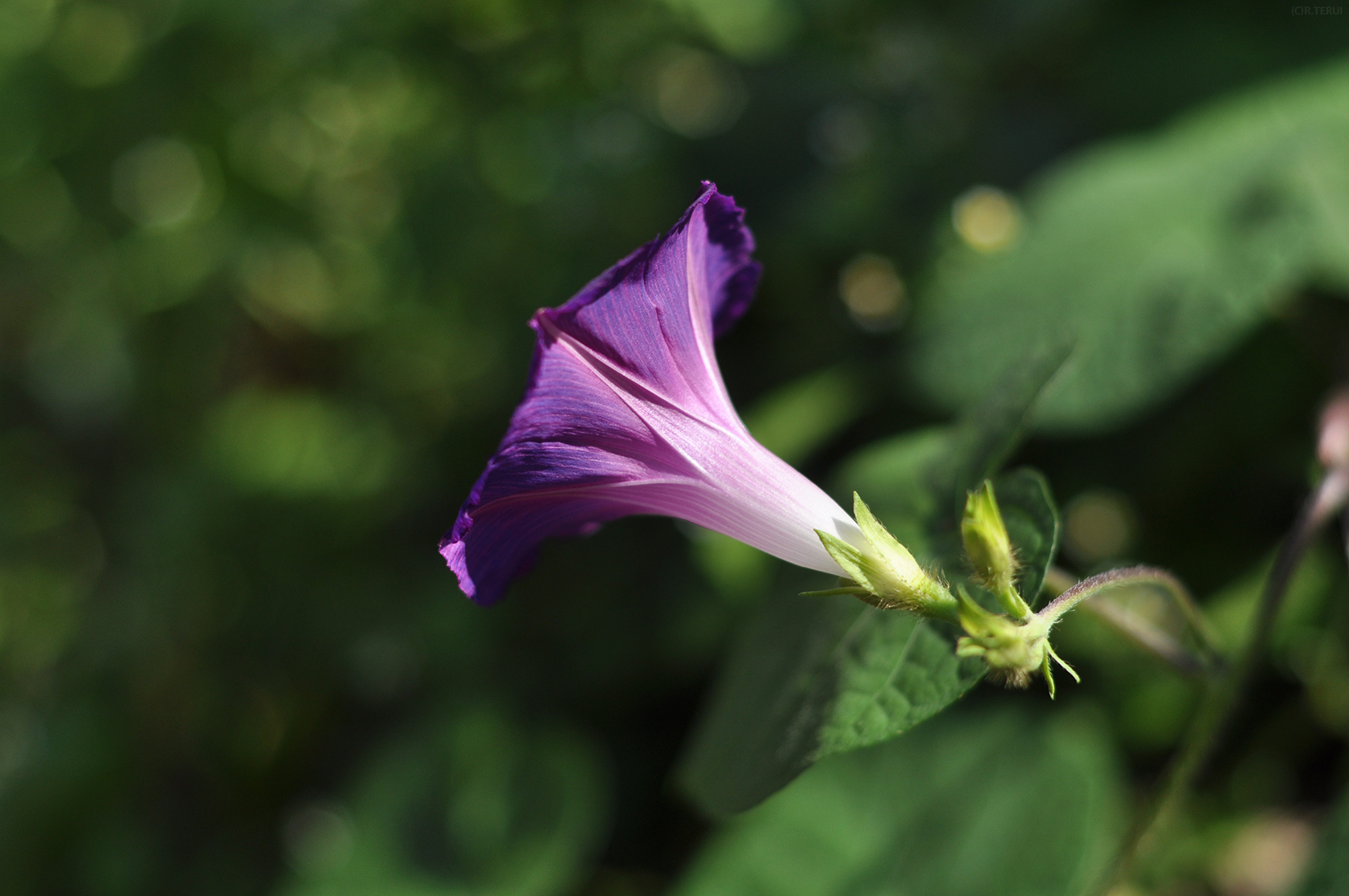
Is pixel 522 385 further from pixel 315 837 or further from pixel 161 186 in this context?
pixel 161 186

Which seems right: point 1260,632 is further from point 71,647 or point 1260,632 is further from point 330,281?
point 71,647

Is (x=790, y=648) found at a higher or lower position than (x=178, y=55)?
lower

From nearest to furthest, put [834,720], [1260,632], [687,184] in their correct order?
[834,720]
[1260,632]
[687,184]

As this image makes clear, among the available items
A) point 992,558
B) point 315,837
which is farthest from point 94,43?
point 992,558

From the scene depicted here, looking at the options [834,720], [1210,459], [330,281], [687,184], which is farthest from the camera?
[330,281]

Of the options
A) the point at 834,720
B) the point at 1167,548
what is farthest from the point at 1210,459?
the point at 834,720

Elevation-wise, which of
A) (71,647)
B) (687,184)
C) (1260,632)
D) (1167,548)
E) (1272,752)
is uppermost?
(687,184)

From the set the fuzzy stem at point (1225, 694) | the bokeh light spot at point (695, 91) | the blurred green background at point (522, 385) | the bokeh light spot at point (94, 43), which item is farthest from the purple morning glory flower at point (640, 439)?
the bokeh light spot at point (94, 43)
